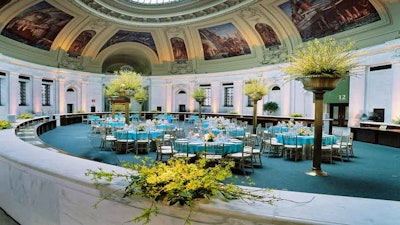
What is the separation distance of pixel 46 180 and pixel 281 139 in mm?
8503

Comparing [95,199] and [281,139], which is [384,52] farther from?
[95,199]

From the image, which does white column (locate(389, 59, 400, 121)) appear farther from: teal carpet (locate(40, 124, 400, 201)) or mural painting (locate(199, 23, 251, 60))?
mural painting (locate(199, 23, 251, 60))

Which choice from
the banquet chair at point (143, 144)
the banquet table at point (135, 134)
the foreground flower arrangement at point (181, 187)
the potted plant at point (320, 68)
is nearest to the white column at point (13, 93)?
the banquet table at point (135, 134)

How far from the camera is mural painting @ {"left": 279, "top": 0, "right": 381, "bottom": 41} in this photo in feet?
51.2

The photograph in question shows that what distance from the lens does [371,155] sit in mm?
10336

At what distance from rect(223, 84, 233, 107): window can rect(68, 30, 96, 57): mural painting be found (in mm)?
13092

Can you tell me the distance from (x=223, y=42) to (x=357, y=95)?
13.1 metres

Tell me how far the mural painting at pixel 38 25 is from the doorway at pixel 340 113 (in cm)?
2073

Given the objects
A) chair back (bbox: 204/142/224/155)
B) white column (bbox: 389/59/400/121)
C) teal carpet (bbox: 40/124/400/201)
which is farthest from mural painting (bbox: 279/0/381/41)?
chair back (bbox: 204/142/224/155)

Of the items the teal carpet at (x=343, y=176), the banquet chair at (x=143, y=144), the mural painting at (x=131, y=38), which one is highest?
the mural painting at (x=131, y=38)

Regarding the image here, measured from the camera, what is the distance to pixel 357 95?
16.3 m

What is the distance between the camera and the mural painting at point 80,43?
25094mm

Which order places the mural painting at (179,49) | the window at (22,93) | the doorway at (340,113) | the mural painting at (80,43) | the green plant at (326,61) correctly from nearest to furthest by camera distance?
the green plant at (326,61)
the doorway at (340,113)
the window at (22,93)
the mural painting at (80,43)
the mural painting at (179,49)

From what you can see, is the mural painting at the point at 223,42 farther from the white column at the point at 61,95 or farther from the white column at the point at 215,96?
the white column at the point at 61,95
